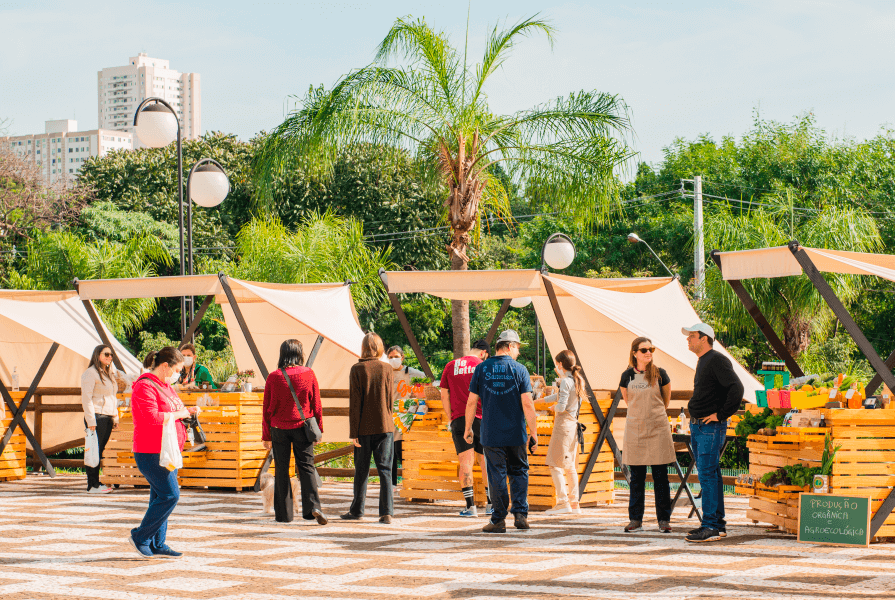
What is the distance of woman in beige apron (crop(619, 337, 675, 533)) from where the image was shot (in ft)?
28.7

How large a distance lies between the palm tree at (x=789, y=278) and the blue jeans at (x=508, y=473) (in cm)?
1935

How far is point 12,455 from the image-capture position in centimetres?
1368

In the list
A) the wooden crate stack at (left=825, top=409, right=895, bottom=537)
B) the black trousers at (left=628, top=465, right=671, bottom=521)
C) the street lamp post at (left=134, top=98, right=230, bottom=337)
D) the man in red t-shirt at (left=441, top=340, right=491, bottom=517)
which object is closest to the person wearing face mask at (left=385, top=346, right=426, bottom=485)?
the man in red t-shirt at (left=441, top=340, right=491, bottom=517)

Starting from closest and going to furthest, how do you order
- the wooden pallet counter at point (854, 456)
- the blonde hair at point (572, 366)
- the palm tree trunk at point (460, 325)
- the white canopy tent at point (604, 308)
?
the wooden pallet counter at point (854, 456)
the blonde hair at point (572, 366)
the white canopy tent at point (604, 308)
the palm tree trunk at point (460, 325)

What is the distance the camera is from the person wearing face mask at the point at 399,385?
11.9 meters

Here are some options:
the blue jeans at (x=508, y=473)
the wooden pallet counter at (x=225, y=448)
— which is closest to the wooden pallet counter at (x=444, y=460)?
the blue jeans at (x=508, y=473)

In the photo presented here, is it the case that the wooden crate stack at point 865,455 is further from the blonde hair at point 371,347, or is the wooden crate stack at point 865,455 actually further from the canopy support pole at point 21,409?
the canopy support pole at point 21,409

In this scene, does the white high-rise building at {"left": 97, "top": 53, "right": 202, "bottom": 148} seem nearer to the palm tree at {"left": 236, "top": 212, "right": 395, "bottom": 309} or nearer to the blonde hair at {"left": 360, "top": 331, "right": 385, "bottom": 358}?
the palm tree at {"left": 236, "top": 212, "right": 395, "bottom": 309}

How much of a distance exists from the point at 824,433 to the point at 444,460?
420cm

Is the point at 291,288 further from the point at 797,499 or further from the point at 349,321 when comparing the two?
the point at 797,499

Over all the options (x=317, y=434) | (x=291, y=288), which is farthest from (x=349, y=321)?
(x=317, y=434)

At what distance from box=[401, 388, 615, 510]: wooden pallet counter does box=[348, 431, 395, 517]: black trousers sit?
60.9 inches

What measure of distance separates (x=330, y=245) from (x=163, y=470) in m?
24.9

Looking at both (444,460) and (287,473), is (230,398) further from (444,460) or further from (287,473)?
(287,473)
